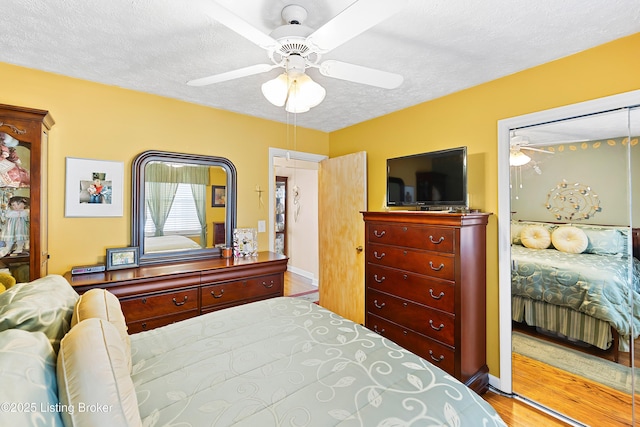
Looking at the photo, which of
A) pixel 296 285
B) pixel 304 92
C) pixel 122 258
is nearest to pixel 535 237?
pixel 304 92

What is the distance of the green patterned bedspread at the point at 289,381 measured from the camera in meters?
0.90

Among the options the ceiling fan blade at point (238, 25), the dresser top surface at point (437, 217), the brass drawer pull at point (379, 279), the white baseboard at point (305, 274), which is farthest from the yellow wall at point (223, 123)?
the white baseboard at point (305, 274)

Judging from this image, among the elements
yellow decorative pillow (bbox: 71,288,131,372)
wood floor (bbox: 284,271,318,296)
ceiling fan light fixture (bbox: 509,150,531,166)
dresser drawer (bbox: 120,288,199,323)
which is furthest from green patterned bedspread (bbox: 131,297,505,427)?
wood floor (bbox: 284,271,318,296)

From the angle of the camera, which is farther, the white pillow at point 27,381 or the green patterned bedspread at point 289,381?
the green patterned bedspread at point 289,381

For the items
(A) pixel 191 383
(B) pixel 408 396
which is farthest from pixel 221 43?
(B) pixel 408 396

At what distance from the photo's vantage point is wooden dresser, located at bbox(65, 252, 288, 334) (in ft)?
6.98

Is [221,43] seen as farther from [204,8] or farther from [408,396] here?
[408,396]

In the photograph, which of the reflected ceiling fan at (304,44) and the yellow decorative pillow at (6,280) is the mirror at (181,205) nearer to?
the yellow decorative pillow at (6,280)

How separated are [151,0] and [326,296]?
3341 millimetres

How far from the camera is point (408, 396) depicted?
3.25 ft

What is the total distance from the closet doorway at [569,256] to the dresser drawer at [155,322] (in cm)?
258

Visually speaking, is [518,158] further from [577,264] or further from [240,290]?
[240,290]

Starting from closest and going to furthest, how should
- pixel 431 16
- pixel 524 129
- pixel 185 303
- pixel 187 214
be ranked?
pixel 431 16
pixel 524 129
pixel 185 303
pixel 187 214

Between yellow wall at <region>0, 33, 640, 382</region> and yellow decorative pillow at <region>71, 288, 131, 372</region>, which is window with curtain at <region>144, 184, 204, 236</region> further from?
yellow decorative pillow at <region>71, 288, 131, 372</region>
